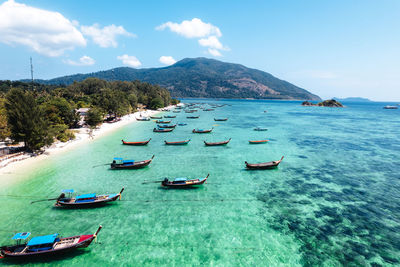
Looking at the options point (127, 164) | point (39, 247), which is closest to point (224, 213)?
point (39, 247)

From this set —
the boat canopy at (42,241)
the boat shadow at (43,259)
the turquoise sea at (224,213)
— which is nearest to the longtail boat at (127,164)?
the turquoise sea at (224,213)

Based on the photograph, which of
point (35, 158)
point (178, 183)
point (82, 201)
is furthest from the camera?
point (35, 158)

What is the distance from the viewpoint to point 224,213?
24422mm

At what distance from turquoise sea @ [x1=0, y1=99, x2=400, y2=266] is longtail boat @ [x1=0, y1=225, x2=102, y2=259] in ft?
3.13

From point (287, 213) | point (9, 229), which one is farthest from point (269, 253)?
point (9, 229)

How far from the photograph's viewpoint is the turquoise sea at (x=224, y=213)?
18.2 meters

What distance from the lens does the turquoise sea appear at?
1820 cm

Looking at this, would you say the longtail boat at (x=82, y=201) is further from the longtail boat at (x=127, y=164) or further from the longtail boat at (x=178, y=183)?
the longtail boat at (x=127, y=164)

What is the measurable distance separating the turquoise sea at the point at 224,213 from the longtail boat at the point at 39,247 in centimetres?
95

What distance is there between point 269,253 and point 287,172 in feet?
71.7

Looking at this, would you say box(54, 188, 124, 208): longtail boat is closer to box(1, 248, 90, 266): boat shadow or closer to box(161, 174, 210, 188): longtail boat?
box(1, 248, 90, 266): boat shadow

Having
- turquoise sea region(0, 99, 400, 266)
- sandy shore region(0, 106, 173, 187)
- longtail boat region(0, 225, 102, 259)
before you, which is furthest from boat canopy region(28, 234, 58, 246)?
sandy shore region(0, 106, 173, 187)

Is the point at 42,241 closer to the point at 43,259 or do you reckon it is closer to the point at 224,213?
the point at 43,259

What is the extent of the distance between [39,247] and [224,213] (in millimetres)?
18672
